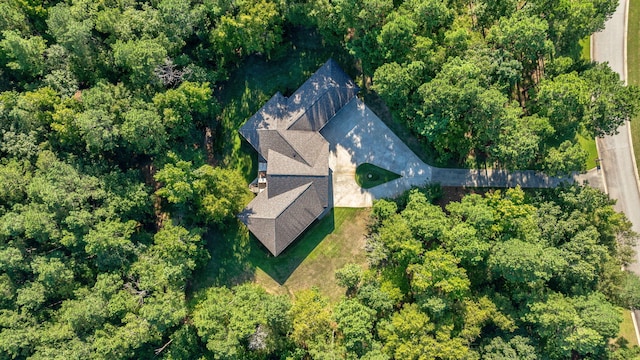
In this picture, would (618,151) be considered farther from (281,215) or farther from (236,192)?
(236,192)

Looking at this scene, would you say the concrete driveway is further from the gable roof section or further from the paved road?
the paved road

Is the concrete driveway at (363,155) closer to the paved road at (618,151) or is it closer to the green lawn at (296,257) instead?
the green lawn at (296,257)

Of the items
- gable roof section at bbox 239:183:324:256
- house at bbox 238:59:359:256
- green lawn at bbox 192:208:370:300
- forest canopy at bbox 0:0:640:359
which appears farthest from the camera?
green lawn at bbox 192:208:370:300

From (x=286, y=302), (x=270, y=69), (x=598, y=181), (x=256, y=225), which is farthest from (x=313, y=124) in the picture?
(x=598, y=181)

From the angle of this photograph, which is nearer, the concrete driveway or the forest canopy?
the forest canopy

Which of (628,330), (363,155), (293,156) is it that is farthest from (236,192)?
(628,330)

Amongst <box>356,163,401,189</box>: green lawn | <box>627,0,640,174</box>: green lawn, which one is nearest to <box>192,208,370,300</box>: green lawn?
<box>356,163,401,189</box>: green lawn
